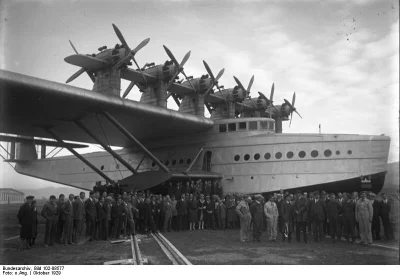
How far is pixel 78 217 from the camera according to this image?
40.8 feet

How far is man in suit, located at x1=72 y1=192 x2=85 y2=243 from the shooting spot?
12383mm

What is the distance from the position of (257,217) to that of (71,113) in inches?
525

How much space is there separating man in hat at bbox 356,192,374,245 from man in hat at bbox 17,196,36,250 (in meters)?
10.3

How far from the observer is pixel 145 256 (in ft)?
30.1

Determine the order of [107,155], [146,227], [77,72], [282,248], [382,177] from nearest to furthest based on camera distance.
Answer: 1. [282,248]
2. [146,227]
3. [382,177]
4. [77,72]
5. [107,155]

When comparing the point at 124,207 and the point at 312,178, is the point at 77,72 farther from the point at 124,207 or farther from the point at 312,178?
the point at 312,178

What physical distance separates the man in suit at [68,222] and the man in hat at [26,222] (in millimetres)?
1083

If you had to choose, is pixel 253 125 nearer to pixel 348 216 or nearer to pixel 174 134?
pixel 174 134

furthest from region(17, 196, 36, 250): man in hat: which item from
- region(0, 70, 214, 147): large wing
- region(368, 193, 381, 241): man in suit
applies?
region(368, 193, 381, 241): man in suit

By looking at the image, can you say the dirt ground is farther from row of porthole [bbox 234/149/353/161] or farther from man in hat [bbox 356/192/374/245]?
row of porthole [bbox 234/149/353/161]

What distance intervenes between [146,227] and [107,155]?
1616 centimetres
